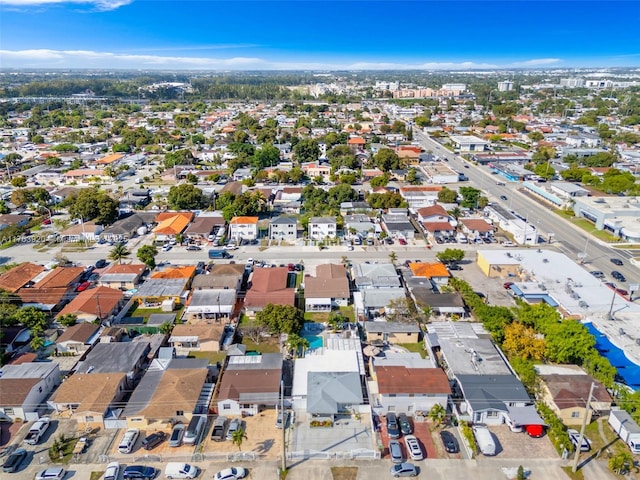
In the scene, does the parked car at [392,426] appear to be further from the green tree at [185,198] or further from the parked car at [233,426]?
the green tree at [185,198]

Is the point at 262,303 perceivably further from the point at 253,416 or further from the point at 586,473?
the point at 586,473

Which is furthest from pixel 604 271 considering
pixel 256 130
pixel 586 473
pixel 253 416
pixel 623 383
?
pixel 256 130

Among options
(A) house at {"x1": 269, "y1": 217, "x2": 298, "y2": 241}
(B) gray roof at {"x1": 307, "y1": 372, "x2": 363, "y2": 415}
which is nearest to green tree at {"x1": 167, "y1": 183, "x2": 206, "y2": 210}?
(A) house at {"x1": 269, "y1": 217, "x2": 298, "y2": 241}

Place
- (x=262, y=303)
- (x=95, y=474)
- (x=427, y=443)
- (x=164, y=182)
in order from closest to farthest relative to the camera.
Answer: (x=95, y=474)
(x=427, y=443)
(x=262, y=303)
(x=164, y=182)

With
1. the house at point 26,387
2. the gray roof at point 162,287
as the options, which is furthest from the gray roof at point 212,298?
the house at point 26,387

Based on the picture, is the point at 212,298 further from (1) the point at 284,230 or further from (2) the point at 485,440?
(2) the point at 485,440

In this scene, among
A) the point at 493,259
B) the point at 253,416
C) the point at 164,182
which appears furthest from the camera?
the point at 164,182

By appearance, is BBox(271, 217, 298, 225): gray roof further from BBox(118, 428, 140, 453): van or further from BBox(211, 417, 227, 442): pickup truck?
BBox(118, 428, 140, 453): van
